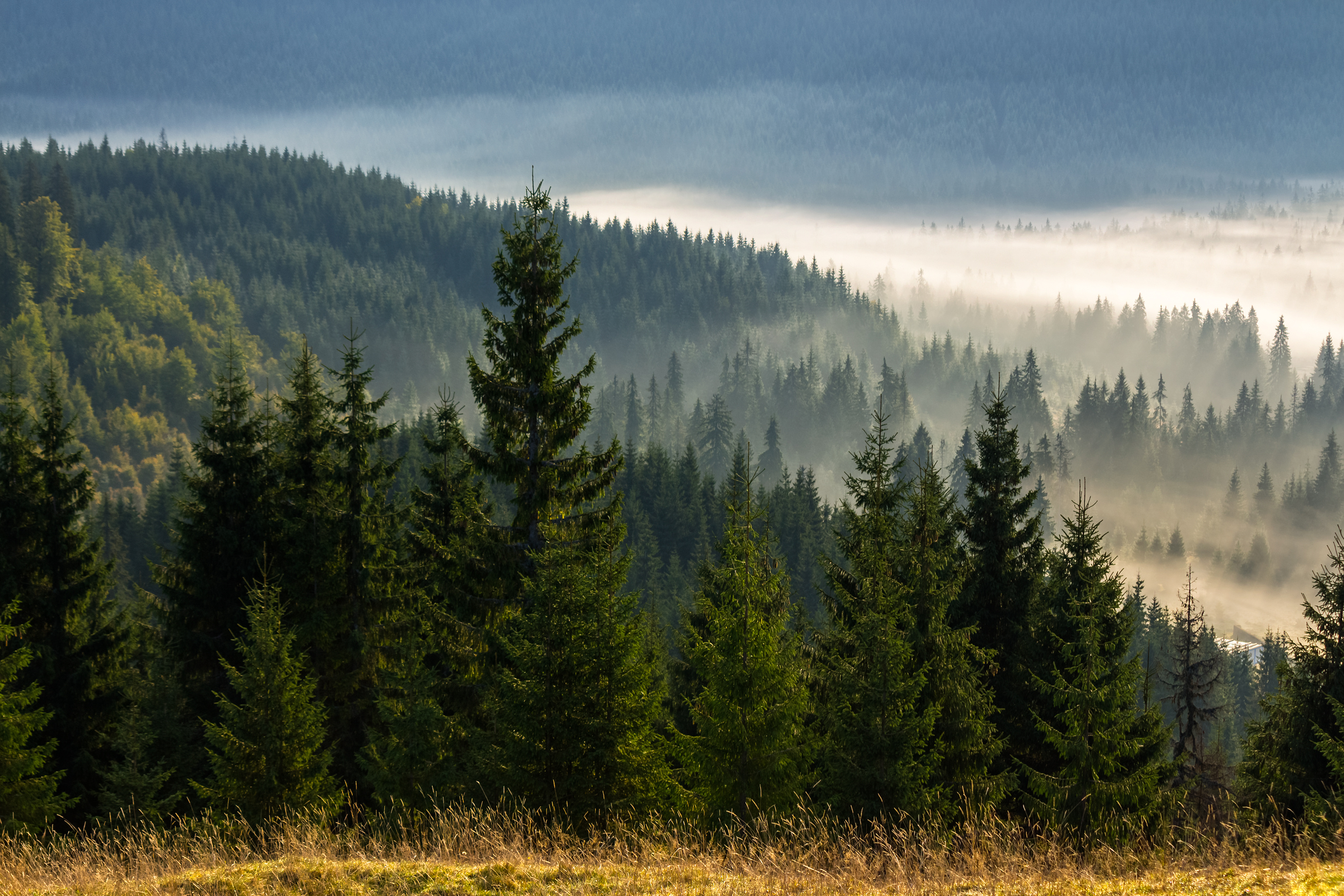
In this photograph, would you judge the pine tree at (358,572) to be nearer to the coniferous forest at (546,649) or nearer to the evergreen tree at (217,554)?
the coniferous forest at (546,649)

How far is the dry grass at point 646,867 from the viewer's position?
8.78 metres

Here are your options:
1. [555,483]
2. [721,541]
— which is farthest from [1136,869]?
[555,483]

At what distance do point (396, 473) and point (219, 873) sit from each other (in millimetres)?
15833

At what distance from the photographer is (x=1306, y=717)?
19344 millimetres

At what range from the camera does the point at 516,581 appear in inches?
737

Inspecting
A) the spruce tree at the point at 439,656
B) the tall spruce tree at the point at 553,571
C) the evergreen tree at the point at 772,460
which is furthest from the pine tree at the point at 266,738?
the evergreen tree at the point at 772,460

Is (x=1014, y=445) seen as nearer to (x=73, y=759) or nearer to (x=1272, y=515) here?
(x=73, y=759)

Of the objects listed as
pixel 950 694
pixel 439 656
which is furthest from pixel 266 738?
pixel 950 694

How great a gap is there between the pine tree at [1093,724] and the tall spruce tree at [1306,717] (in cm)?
258

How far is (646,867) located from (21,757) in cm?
1521

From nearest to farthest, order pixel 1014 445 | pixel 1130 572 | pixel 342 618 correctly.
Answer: pixel 1014 445 → pixel 342 618 → pixel 1130 572

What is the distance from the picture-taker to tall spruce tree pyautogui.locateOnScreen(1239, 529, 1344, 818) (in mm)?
19094

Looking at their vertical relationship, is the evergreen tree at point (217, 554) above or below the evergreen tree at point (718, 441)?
above

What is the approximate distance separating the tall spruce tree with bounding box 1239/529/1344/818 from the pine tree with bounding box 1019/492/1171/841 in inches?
101
